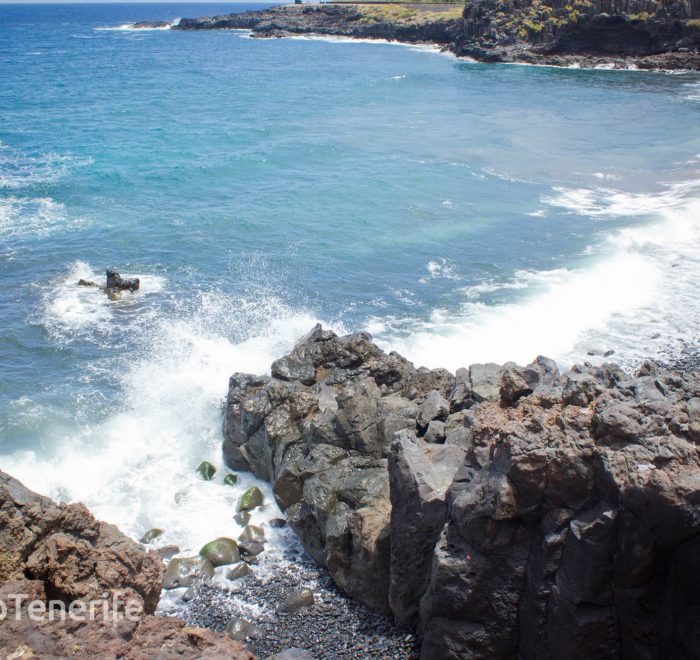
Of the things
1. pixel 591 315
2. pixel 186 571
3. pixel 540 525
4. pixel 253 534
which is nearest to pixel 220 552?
pixel 186 571

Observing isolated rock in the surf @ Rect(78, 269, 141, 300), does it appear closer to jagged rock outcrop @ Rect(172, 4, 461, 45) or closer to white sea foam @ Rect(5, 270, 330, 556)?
white sea foam @ Rect(5, 270, 330, 556)

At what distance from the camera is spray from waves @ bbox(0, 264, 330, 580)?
1695 centimetres

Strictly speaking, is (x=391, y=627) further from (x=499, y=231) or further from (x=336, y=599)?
(x=499, y=231)

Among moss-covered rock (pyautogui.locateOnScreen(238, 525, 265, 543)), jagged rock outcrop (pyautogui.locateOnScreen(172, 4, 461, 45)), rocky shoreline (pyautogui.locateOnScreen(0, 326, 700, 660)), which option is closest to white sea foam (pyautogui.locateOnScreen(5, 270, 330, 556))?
moss-covered rock (pyautogui.locateOnScreen(238, 525, 265, 543))

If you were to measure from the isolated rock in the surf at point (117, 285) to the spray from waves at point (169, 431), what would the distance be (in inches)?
46.4

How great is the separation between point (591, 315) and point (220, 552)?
55.8 ft

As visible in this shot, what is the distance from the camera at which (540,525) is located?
10.5 meters

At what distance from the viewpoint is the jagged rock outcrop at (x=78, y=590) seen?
8.18 metres

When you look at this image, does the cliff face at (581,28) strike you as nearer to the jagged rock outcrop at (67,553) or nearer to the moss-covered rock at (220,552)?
the moss-covered rock at (220,552)

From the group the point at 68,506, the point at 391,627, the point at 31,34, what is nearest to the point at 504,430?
the point at 391,627

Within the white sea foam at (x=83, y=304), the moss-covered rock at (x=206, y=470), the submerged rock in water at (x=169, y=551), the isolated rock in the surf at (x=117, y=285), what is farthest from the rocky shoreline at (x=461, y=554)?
the isolated rock in the surf at (x=117, y=285)

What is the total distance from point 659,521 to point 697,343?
618 inches

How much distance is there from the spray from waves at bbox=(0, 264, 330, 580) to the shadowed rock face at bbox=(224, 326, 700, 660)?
3143 millimetres

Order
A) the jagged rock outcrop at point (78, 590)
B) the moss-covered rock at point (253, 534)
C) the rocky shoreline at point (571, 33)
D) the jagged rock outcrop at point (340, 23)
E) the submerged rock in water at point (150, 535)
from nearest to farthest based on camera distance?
1. the jagged rock outcrop at point (78, 590)
2. the moss-covered rock at point (253, 534)
3. the submerged rock in water at point (150, 535)
4. the rocky shoreline at point (571, 33)
5. the jagged rock outcrop at point (340, 23)
